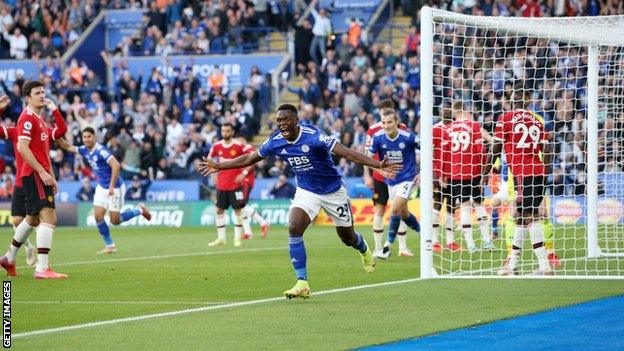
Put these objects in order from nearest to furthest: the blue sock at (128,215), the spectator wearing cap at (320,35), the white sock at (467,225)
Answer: the white sock at (467,225) < the blue sock at (128,215) < the spectator wearing cap at (320,35)

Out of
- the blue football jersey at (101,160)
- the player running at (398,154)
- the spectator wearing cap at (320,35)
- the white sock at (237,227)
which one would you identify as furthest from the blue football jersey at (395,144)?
the spectator wearing cap at (320,35)

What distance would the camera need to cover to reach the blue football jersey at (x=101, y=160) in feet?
71.4

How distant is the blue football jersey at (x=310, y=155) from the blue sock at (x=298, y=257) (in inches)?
25.5

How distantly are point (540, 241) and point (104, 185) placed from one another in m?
9.83

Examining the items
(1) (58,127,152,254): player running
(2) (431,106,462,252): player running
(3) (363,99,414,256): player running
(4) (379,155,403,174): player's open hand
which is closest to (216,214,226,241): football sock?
(1) (58,127,152,254): player running

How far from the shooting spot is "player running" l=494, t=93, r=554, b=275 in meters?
15.3

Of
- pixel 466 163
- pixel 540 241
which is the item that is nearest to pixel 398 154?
pixel 466 163

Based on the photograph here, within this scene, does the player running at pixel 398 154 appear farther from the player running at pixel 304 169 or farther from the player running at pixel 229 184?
the player running at pixel 229 184

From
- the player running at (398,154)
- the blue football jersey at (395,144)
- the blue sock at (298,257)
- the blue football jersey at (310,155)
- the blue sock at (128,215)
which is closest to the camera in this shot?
the blue sock at (298,257)

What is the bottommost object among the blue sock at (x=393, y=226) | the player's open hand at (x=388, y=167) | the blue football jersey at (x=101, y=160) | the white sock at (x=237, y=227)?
the white sock at (x=237, y=227)

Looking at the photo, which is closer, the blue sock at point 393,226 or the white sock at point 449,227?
the blue sock at point 393,226

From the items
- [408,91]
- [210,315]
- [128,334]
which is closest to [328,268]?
[210,315]

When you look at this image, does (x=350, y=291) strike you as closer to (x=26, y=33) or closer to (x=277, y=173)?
(x=277, y=173)

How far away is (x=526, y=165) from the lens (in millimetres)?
15375
